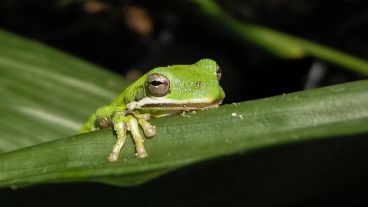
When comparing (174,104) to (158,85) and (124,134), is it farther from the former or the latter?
(124,134)

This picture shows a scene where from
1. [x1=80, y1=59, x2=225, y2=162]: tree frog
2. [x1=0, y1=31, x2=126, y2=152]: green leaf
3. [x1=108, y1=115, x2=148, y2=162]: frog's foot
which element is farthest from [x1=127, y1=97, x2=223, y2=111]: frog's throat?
[x1=0, y1=31, x2=126, y2=152]: green leaf

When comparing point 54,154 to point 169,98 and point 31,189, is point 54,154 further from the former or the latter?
point 169,98

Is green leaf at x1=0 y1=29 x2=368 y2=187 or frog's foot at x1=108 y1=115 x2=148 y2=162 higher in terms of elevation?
frog's foot at x1=108 y1=115 x2=148 y2=162

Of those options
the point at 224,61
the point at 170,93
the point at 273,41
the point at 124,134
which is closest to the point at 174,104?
the point at 170,93

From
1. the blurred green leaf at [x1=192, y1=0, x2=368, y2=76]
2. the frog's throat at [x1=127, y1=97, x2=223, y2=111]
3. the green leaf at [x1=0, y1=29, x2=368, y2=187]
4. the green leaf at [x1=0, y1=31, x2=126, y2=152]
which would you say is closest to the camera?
the green leaf at [x1=0, y1=29, x2=368, y2=187]

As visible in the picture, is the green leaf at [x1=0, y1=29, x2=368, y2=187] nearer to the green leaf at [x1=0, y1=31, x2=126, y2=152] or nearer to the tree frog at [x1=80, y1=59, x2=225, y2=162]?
the tree frog at [x1=80, y1=59, x2=225, y2=162]

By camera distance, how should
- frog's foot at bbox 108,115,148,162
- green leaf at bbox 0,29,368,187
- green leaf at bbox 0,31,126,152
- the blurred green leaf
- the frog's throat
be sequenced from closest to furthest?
green leaf at bbox 0,29,368,187, frog's foot at bbox 108,115,148,162, the frog's throat, green leaf at bbox 0,31,126,152, the blurred green leaf
